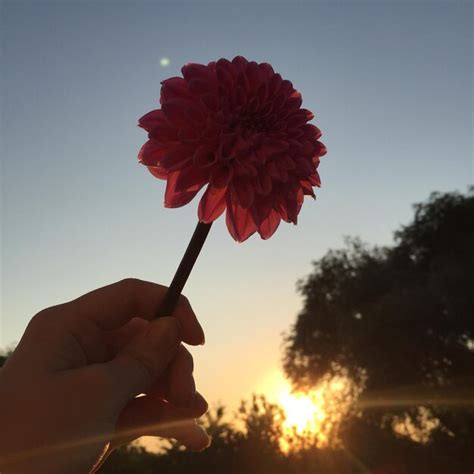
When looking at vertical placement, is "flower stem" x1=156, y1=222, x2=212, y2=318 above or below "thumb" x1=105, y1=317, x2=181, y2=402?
above

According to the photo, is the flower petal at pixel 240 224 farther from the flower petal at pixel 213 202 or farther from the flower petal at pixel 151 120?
the flower petal at pixel 151 120

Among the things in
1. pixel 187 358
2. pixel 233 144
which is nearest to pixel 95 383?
pixel 187 358

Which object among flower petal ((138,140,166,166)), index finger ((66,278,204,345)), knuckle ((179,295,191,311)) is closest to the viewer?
flower petal ((138,140,166,166))

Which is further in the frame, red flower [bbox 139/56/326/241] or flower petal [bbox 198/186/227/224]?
flower petal [bbox 198/186/227/224]

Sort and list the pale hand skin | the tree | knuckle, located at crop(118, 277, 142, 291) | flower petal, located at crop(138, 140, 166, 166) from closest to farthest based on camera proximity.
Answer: the pale hand skin → flower petal, located at crop(138, 140, 166, 166) → knuckle, located at crop(118, 277, 142, 291) → the tree

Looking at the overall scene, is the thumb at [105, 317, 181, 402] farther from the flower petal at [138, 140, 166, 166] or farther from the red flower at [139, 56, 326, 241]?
the flower petal at [138, 140, 166, 166]

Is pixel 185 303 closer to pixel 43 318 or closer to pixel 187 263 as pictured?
pixel 187 263

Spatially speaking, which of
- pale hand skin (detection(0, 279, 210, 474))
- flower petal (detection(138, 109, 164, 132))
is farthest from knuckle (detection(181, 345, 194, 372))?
flower petal (detection(138, 109, 164, 132))
